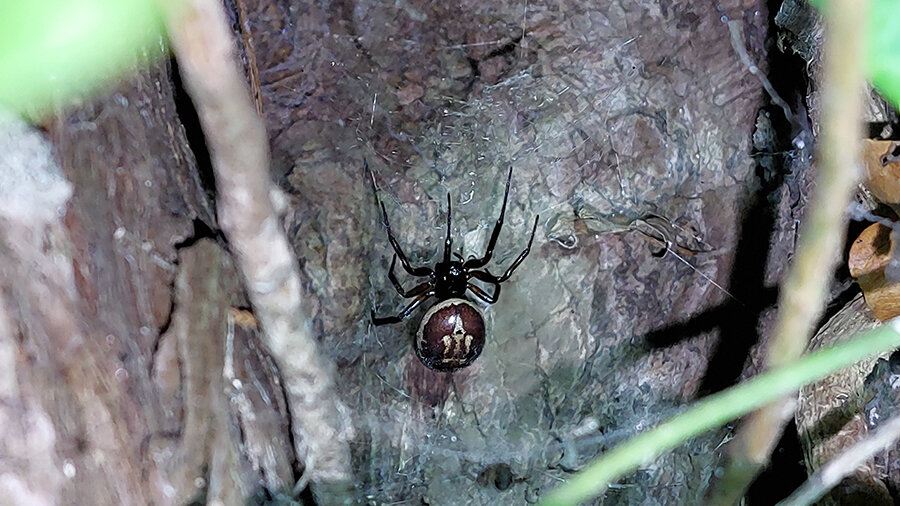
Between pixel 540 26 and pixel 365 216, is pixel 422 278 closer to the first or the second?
pixel 365 216

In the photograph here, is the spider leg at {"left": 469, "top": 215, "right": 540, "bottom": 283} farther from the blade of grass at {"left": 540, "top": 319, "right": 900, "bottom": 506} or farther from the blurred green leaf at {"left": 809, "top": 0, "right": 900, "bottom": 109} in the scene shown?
the blurred green leaf at {"left": 809, "top": 0, "right": 900, "bottom": 109}

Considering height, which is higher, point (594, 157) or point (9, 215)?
point (594, 157)

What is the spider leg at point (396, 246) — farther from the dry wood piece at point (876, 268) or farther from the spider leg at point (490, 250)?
the dry wood piece at point (876, 268)

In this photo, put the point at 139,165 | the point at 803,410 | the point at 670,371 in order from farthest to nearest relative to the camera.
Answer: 1. the point at 670,371
2. the point at 803,410
3. the point at 139,165

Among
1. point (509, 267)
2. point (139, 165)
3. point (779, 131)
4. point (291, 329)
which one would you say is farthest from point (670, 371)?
point (139, 165)

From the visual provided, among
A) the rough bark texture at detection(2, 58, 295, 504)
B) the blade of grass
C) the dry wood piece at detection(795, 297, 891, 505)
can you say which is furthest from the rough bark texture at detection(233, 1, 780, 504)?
the blade of grass

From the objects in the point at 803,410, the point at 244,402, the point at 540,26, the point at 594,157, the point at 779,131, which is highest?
the point at 540,26

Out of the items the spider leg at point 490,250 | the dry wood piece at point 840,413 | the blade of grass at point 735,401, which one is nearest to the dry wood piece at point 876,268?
the dry wood piece at point 840,413

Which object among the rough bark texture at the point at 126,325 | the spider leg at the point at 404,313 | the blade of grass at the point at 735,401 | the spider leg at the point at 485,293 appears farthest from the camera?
the spider leg at the point at 485,293
